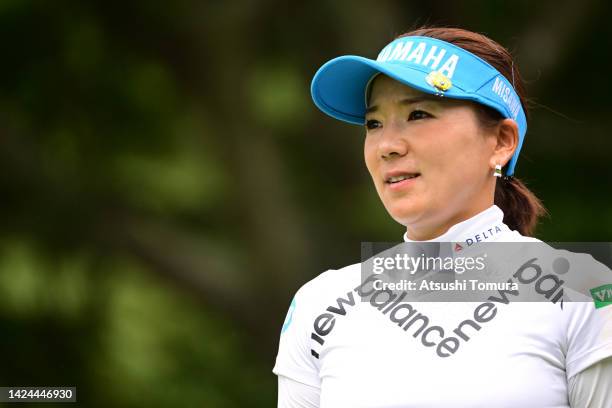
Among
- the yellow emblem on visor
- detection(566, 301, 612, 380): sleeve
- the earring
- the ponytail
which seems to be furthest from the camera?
the ponytail

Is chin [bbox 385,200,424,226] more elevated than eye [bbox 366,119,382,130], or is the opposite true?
eye [bbox 366,119,382,130]

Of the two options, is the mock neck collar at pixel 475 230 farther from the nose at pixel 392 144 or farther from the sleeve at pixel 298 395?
the sleeve at pixel 298 395

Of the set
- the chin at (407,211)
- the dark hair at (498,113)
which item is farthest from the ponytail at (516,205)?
the chin at (407,211)

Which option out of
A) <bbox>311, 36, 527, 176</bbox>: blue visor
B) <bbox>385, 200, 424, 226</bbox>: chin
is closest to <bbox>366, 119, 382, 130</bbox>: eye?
<bbox>311, 36, 527, 176</bbox>: blue visor

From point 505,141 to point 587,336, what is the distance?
61 centimetres

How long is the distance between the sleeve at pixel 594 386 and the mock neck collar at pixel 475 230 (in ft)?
1.52

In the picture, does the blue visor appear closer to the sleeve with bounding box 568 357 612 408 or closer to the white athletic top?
the white athletic top

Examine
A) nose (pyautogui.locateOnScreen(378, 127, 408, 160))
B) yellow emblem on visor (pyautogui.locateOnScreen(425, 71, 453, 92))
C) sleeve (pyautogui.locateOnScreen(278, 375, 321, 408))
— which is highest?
yellow emblem on visor (pyautogui.locateOnScreen(425, 71, 453, 92))

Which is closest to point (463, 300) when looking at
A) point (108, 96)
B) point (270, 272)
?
point (270, 272)

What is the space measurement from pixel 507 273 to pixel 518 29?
14.0ft

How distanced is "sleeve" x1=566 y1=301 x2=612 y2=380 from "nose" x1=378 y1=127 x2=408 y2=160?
Answer: 21.7 inches

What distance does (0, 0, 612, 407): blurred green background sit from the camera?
664cm

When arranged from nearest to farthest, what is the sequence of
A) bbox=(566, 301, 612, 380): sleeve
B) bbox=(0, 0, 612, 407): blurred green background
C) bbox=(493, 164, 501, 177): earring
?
bbox=(566, 301, 612, 380): sleeve → bbox=(493, 164, 501, 177): earring → bbox=(0, 0, 612, 407): blurred green background

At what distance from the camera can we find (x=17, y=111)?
7.14 meters
